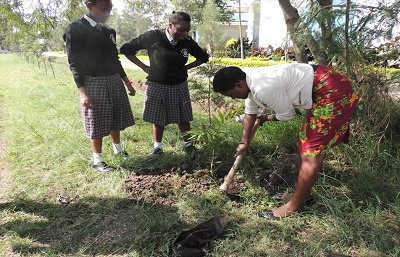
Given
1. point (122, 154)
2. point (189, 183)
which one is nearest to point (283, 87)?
point (189, 183)

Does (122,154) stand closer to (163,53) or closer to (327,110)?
(163,53)

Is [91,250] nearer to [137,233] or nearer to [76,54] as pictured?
[137,233]

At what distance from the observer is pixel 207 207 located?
2482 millimetres

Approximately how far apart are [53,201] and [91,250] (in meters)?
0.89

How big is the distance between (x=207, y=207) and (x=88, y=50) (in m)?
1.81

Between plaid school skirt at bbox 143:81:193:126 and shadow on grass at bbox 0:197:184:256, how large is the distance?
3.41 ft

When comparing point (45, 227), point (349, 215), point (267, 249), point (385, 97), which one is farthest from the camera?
point (385, 97)

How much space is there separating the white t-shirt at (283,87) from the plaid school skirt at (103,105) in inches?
60.9

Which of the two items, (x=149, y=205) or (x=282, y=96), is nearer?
(x=282, y=96)

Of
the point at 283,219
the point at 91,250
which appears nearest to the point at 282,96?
Result: the point at 283,219

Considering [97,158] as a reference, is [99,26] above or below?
above

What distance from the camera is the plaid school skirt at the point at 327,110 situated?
2031 millimetres

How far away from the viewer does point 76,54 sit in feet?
9.06

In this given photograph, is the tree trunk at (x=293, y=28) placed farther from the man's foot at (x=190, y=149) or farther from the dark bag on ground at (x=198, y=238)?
the dark bag on ground at (x=198, y=238)
